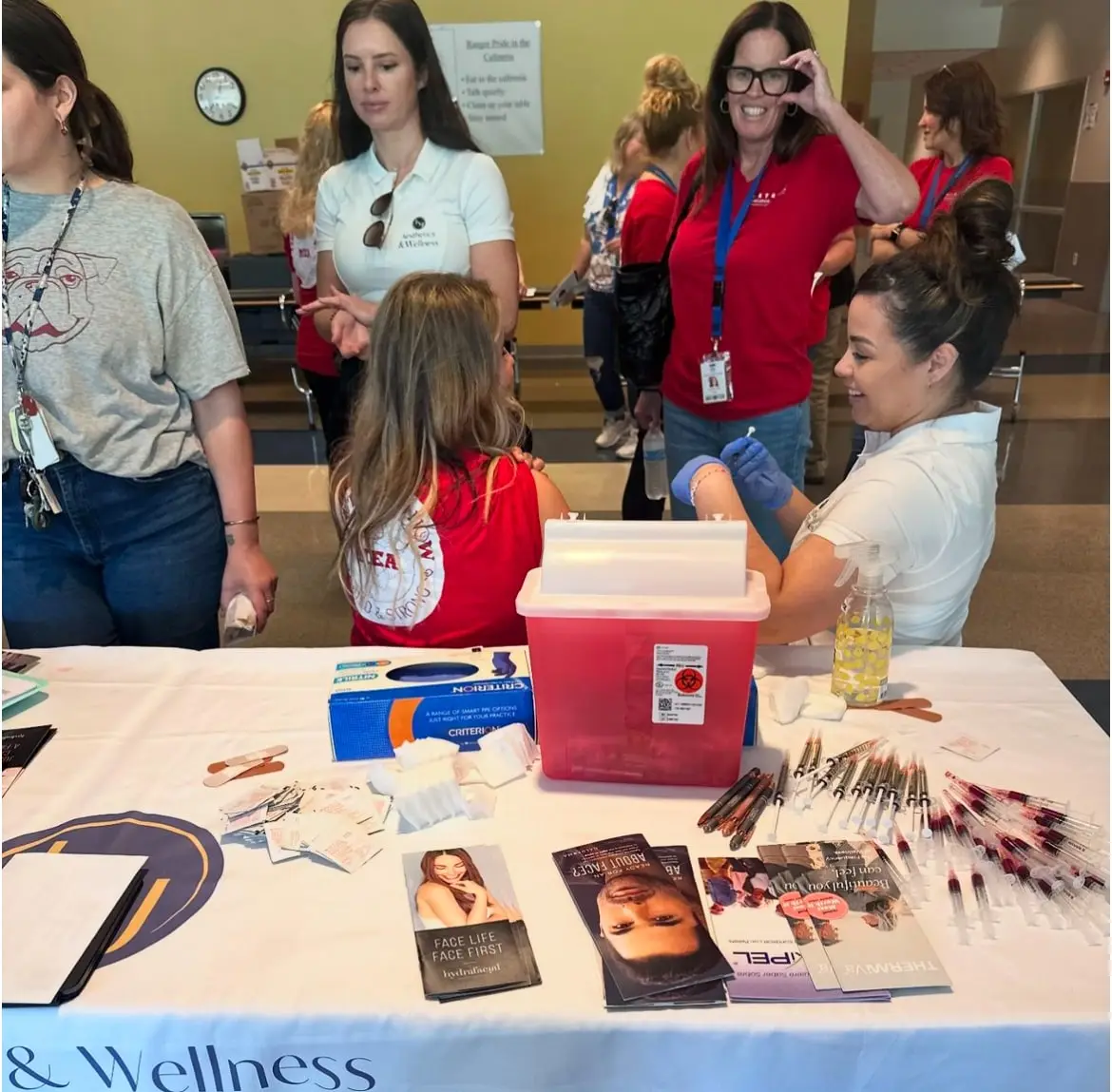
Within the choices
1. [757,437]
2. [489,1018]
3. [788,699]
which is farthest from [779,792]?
[757,437]

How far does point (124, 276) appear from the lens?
1400mm

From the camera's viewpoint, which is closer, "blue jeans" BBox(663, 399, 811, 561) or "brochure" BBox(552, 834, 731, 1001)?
"brochure" BBox(552, 834, 731, 1001)

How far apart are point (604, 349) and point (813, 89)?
8.67 feet

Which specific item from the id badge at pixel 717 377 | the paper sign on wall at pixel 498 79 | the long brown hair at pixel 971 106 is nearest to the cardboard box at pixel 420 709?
the id badge at pixel 717 377

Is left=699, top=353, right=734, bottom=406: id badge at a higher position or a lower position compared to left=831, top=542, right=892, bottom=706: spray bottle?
higher

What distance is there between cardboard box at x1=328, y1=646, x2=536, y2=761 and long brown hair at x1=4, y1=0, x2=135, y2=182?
94 cm

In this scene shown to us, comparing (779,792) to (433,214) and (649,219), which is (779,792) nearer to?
(433,214)

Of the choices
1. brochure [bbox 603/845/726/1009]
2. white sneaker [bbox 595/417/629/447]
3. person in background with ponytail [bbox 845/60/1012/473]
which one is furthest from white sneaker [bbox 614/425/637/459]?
brochure [bbox 603/845/726/1009]

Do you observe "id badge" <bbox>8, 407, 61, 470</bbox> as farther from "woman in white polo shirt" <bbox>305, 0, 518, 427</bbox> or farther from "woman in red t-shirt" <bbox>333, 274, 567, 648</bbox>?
"woman in white polo shirt" <bbox>305, 0, 518, 427</bbox>

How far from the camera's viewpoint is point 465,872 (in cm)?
90

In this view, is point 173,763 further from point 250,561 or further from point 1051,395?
point 1051,395

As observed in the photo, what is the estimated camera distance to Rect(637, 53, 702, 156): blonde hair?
2.77 m

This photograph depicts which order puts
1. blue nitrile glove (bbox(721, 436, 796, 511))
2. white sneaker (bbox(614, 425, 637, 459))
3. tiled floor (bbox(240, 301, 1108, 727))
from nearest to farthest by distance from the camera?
blue nitrile glove (bbox(721, 436, 796, 511)) < tiled floor (bbox(240, 301, 1108, 727)) < white sneaker (bbox(614, 425, 637, 459))

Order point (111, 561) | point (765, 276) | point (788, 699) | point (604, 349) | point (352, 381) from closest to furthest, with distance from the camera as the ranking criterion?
point (788, 699) < point (111, 561) < point (765, 276) < point (352, 381) < point (604, 349)
